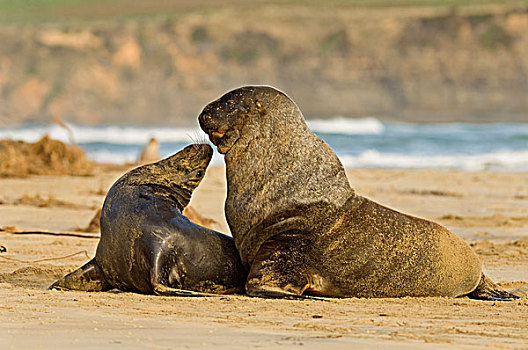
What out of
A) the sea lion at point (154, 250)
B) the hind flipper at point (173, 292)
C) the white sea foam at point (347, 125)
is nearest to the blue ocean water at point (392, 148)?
the white sea foam at point (347, 125)

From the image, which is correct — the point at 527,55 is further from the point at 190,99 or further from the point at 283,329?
the point at 283,329

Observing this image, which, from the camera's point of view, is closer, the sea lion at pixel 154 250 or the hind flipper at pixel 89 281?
the sea lion at pixel 154 250

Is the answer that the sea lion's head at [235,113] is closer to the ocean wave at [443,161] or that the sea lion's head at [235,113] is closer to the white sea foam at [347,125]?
the ocean wave at [443,161]

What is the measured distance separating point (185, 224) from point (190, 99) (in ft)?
149

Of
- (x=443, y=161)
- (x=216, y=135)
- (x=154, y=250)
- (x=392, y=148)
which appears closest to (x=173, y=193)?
(x=216, y=135)

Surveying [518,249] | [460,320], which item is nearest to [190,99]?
[518,249]

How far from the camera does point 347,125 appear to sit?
3844 cm

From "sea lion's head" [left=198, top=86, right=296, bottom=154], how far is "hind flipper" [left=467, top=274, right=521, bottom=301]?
1.69 meters

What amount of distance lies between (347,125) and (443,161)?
17358 millimetres

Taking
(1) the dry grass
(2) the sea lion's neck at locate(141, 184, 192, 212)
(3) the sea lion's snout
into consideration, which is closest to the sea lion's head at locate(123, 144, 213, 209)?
(2) the sea lion's neck at locate(141, 184, 192, 212)

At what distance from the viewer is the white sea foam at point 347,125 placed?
36.3 meters

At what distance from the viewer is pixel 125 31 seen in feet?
175

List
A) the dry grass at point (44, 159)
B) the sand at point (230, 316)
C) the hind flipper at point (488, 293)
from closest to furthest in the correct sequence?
1. the sand at point (230, 316)
2. the hind flipper at point (488, 293)
3. the dry grass at point (44, 159)

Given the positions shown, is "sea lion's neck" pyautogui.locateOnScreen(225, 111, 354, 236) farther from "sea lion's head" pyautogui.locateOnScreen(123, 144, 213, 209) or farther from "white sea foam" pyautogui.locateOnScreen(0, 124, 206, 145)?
"white sea foam" pyautogui.locateOnScreen(0, 124, 206, 145)
